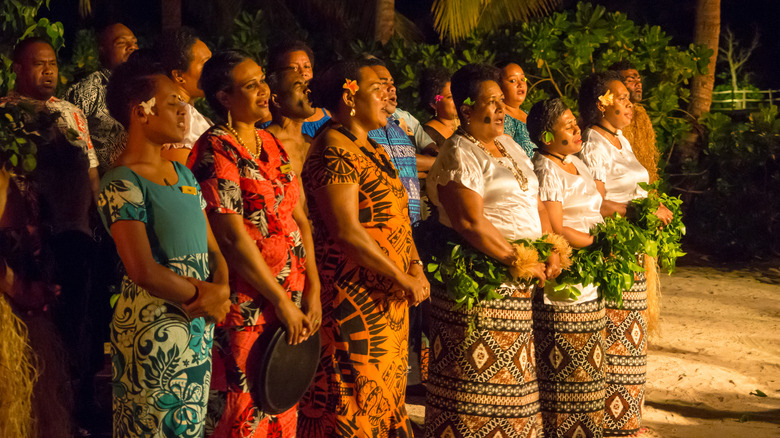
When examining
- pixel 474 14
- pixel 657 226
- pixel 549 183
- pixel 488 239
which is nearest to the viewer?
pixel 488 239

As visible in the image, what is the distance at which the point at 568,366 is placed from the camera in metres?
5.12

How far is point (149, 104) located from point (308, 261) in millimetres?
944

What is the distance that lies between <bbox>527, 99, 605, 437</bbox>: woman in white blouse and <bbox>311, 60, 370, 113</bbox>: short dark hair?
1393 mm

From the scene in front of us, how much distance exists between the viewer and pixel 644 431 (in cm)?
587

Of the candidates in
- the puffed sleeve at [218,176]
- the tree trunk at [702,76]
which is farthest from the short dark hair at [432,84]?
the tree trunk at [702,76]

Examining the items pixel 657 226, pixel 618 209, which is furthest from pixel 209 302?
pixel 657 226

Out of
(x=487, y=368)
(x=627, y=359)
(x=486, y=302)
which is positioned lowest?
(x=627, y=359)

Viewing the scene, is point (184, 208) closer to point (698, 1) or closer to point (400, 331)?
point (400, 331)

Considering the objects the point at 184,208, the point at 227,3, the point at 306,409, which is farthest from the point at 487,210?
the point at 227,3

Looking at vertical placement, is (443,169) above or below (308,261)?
above

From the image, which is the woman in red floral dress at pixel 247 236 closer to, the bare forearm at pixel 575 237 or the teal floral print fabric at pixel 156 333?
the teal floral print fabric at pixel 156 333

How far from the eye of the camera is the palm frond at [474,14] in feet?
37.9

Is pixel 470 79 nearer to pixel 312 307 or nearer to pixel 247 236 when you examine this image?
pixel 312 307

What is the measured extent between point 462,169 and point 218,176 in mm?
1462
